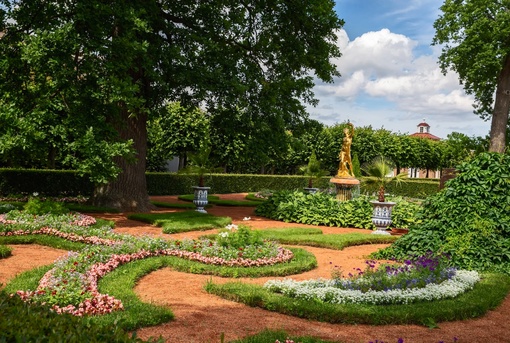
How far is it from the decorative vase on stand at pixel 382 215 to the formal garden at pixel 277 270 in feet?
4.18

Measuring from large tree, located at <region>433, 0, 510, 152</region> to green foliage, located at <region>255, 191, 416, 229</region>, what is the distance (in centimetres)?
878

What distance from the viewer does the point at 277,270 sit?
8.35 meters

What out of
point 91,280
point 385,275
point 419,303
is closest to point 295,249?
point 385,275

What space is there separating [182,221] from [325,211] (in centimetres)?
517

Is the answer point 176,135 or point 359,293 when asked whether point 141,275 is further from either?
point 176,135

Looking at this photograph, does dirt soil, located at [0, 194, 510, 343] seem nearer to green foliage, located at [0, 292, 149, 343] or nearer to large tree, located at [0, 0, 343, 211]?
green foliage, located at [0, 292, 149, 343]

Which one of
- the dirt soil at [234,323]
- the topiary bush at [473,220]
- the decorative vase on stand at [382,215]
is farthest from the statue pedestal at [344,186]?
the dirt soil at [234,323]

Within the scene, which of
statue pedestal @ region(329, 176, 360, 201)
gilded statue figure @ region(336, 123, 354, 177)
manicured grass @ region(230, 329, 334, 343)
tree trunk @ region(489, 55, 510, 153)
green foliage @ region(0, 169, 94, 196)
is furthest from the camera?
tree trunk @ region(489, 55, 510, 153)

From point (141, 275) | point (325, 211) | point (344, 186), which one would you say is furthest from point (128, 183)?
point (141, 275)

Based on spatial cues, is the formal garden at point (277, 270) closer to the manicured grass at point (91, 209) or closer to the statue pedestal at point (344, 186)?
the manicured grass at point (91, 209)

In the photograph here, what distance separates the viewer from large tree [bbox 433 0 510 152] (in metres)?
21.5

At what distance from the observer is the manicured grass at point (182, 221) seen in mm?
13027

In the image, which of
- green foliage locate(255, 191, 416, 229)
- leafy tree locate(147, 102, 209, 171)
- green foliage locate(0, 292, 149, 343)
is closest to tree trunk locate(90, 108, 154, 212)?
green foliage locate(255, 191, 416, 229)

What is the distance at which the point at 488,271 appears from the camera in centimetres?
862
